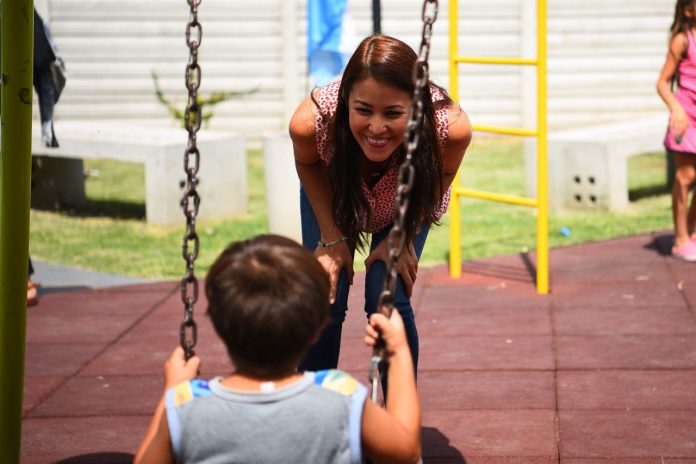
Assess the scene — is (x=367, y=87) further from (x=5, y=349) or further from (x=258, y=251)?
(x=5, y=349)

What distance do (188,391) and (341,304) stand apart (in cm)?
130

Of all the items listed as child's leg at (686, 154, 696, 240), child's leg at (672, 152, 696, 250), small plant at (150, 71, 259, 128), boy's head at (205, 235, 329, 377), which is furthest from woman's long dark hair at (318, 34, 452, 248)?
small plant at (150, 71, 259, 128)

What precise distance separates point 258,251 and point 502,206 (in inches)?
283

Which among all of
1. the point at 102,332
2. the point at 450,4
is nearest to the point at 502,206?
the point at 450,4

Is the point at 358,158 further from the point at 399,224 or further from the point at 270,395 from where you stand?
the point at 270,395

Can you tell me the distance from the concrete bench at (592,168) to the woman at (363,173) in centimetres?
519

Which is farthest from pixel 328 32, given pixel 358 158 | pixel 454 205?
pixel 358 158

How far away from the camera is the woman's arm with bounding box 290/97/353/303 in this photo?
11.5 feet

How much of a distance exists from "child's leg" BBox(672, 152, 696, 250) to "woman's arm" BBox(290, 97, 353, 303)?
3.91 m

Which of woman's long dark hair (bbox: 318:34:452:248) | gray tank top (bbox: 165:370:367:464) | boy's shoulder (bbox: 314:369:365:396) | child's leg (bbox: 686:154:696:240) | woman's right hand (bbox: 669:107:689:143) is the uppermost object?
woman's long dark hair (bbox: 318:34:452:248)

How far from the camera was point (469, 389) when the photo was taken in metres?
4.84

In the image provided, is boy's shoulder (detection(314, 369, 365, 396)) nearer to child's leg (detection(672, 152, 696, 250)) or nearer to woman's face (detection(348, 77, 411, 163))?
woman's face (detection(348, 77, 411, 163))

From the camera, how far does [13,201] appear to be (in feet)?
10.9

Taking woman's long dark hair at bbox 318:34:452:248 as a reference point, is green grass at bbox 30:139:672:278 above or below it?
below
